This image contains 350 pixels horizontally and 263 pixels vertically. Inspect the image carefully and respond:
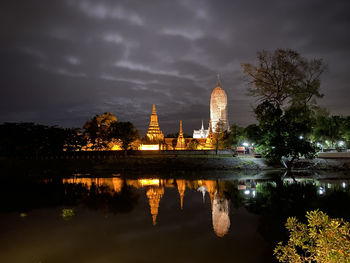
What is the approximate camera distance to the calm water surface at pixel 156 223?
7.49m

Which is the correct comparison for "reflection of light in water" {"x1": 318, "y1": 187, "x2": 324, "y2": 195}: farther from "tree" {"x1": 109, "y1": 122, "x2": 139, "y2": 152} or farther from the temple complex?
the temple complex

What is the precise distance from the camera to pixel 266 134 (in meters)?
29.5

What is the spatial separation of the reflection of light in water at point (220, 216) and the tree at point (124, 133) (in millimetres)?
32181

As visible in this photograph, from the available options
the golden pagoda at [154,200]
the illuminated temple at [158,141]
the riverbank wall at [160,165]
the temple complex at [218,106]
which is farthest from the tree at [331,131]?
the golden pagoda at [154,200]

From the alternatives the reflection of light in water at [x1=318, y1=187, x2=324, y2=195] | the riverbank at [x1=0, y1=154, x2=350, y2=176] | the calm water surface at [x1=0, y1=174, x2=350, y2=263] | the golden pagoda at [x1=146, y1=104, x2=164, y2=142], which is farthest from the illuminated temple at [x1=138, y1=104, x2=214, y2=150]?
the calm water surface at [x1=0, y1=174, x2=350, y2=263]

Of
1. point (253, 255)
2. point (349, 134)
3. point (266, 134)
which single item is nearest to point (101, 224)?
point (253, 255)

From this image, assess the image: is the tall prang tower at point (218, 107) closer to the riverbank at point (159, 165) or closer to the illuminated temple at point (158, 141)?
the illuminated temple at point (158, 141)

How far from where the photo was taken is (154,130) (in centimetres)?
6662

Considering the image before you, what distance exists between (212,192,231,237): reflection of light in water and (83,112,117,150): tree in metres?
34.7

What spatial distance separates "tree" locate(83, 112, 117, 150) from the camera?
46719 mm

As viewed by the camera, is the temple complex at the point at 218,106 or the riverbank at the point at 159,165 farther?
the temple complex at the point at 218,106

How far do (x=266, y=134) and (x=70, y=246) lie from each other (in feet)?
82.5

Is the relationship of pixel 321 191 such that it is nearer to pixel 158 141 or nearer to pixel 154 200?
pixel 154 200

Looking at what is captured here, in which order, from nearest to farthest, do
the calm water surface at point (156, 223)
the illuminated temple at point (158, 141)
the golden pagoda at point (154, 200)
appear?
the calm water surface at point (156, 223), the golden pagoda at point (154, 200), the illuminated temple at point (158, 141)
